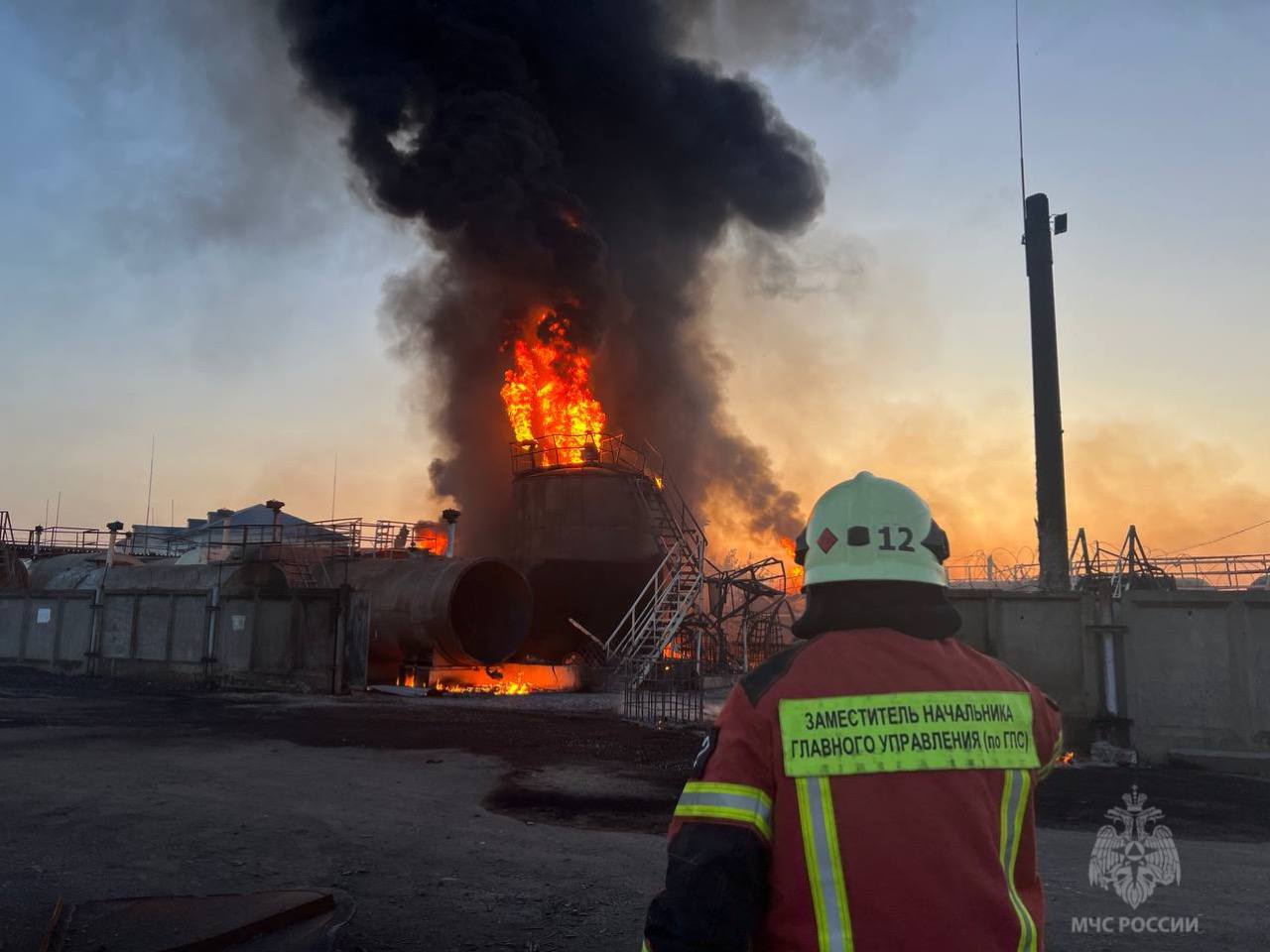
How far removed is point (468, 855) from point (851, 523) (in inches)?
208

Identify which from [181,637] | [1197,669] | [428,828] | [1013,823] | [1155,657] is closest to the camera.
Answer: [1013,823]

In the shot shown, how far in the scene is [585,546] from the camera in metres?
24.7

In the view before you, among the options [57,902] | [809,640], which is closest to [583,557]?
[57,902]

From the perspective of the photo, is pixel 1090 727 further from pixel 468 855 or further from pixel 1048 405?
pixel 1048 405

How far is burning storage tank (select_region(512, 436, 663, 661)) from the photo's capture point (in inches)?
972

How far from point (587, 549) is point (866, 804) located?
23.0m

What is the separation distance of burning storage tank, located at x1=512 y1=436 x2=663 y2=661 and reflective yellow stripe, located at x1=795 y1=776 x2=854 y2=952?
22.9 m

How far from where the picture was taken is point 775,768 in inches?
72.1

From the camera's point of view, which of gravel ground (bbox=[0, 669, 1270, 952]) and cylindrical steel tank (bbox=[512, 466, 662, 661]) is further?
cylindrical steel tank (bbox=[512, 466, 662, 661])

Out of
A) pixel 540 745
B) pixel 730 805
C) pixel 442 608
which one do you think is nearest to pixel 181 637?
pixel 442 608

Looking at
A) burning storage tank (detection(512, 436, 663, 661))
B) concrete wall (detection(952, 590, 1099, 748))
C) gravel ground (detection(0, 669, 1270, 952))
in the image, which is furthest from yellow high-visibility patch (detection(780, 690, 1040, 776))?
burning storage tank (detection(512, 436, 663, 661))

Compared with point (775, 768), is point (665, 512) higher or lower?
higher

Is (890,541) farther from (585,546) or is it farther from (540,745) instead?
(585,546)

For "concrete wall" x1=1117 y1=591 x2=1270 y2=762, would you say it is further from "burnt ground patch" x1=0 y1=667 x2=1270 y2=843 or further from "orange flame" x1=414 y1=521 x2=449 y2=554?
"orange flame" x1=414 y1=521 x2=449 y2=554
